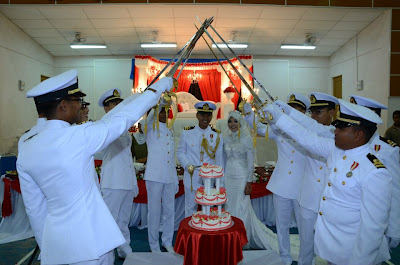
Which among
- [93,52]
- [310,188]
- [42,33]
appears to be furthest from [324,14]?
[42,33]

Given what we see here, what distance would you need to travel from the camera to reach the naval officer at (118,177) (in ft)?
Result: 11.4

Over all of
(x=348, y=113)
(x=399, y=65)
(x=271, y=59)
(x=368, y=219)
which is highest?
(x=271, y=59)

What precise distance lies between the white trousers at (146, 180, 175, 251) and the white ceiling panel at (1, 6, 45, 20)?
259 inches

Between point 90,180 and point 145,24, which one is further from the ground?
point 145,24

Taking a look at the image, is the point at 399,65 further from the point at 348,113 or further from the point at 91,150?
the point at 91,150

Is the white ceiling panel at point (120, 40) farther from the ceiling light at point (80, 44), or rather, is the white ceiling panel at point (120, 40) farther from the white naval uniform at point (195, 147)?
the white naval uniform at point (195, 147)

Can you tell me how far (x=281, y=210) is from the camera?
345 cm

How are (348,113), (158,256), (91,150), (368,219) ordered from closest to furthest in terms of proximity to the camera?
(91,150)
(368,219)
(348,113)
(158,256)

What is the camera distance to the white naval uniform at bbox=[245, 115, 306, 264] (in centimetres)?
339

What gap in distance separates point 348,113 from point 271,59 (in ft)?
→ 36.5

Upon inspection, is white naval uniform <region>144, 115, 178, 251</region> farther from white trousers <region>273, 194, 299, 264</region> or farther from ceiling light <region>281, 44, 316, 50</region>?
ceiling light <region>281, 44, 316, 50</region>

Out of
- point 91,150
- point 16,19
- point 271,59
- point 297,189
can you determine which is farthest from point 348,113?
point 271,59

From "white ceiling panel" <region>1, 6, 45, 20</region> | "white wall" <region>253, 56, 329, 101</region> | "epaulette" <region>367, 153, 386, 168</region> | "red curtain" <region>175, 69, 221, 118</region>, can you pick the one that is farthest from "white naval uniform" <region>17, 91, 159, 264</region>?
"white wall" <region>253, 56, 329, 101</region>

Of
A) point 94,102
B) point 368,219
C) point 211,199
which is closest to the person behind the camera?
point 368,219
